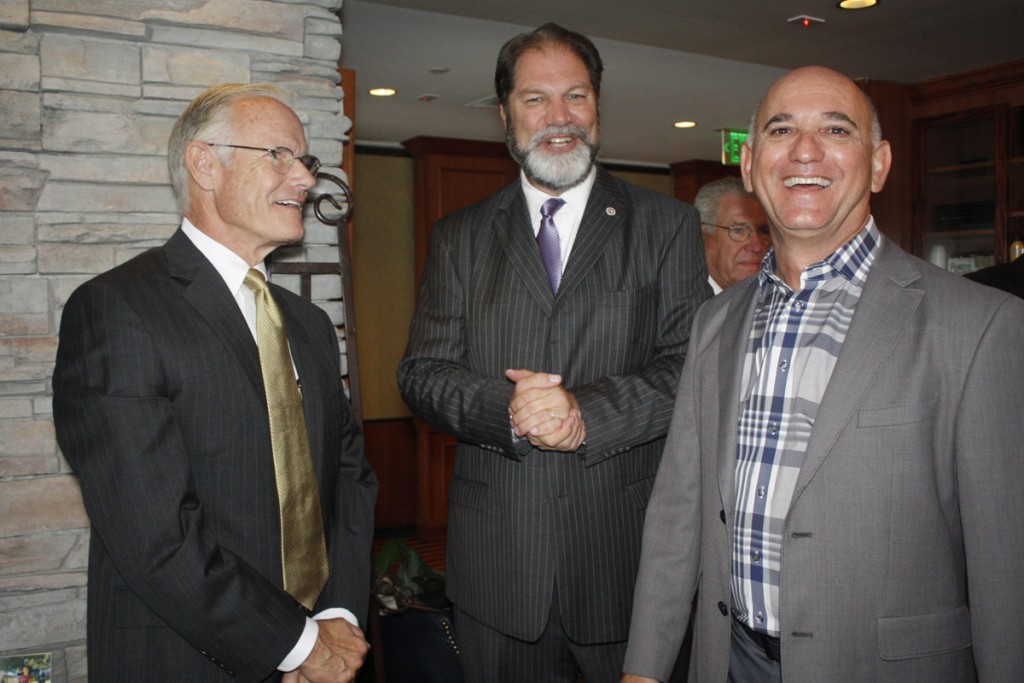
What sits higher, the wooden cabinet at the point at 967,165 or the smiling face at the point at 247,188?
the wooden cabinet at the point at 967,165

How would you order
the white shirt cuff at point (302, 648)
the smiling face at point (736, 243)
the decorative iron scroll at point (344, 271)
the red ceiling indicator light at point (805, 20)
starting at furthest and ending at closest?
the red ceiling indicator light at point (805, 20), the smiling face at point (736, 243), the decorative iron scroll at point (344, 271), the white shirt cuff at point (302, 648)

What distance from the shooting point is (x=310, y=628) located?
1.67 m

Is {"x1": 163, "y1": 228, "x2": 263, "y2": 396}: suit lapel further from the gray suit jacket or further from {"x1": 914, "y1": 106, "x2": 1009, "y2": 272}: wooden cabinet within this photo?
{"x1": 914, "y1": 106, "x2": 1009, "y2": 272}: wooden cabinet

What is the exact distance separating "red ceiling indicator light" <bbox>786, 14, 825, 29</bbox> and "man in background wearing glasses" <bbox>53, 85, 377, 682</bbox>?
3.12m

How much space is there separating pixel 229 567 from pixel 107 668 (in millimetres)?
281

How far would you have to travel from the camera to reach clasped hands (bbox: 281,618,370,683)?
1.66m

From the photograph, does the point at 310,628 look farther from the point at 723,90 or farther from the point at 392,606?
the point at 723,90

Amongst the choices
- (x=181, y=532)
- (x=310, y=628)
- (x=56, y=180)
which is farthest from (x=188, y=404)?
(x=56, y=180)

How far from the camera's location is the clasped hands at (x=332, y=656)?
5.45 feet

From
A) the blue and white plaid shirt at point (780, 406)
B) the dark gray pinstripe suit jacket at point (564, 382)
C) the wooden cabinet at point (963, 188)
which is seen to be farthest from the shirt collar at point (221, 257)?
the wooden cabinet at point (963, 188)

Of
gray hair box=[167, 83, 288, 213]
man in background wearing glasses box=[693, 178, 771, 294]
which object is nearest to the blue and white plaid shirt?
gray hair box=[167, 83, 288, 213]

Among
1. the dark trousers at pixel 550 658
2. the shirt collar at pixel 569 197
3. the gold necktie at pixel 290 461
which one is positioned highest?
the shirt collar at pixel 569 197

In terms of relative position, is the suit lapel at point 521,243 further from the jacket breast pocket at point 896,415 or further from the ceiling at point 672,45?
the ceiling at point 672,45

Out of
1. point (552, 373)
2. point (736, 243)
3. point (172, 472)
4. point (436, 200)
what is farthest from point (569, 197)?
point (436, 200)
